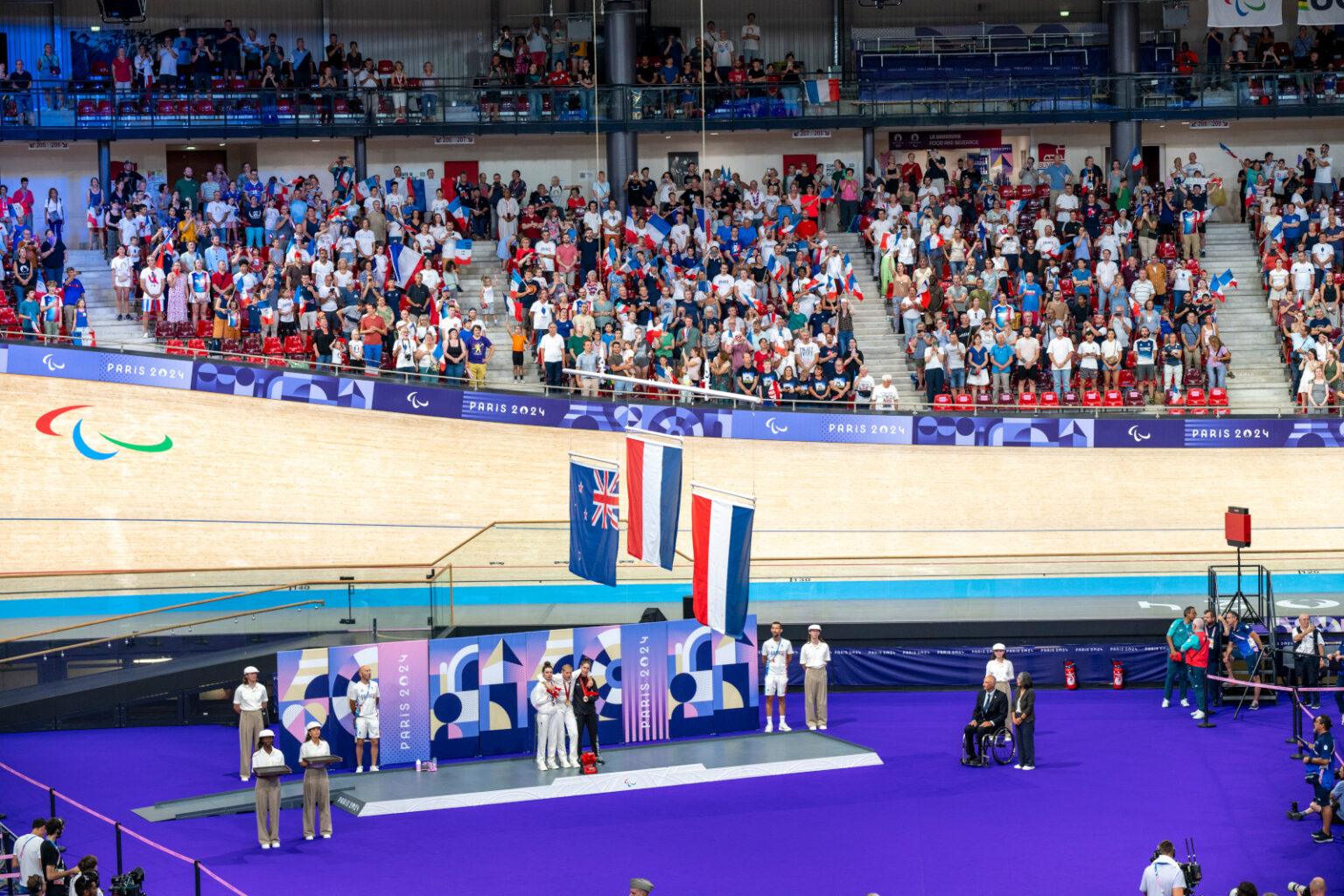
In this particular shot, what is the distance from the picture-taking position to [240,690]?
1950 cm

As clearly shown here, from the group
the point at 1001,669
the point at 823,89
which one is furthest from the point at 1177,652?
the point at 823,89

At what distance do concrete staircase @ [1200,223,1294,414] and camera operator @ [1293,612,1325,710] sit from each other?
23.9 ft

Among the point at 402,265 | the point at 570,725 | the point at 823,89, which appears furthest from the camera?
the point at 823,89

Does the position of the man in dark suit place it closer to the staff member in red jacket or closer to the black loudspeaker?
the staff member in red jacket

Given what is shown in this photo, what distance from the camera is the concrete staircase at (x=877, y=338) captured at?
101ft

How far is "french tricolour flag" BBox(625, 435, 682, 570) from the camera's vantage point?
19016 mm

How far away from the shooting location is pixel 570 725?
20172 mm

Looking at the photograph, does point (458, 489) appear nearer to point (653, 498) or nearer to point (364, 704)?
point (364, 704)

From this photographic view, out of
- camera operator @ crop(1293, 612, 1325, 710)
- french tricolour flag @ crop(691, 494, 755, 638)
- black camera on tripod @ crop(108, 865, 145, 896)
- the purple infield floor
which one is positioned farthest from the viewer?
camera operator @ crop(1293, 612, 1325, 710)

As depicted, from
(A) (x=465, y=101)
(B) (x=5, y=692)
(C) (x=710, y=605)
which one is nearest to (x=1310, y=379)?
(C) (x=710, y=605)

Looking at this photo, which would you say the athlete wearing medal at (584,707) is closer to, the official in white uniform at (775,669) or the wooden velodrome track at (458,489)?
the official in white uniform at (775,669)

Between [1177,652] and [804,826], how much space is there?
7.66 meters

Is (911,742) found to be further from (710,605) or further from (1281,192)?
(1281,192)

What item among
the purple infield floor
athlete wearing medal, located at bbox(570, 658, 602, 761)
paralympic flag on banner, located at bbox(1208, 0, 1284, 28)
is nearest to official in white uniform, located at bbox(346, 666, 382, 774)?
the purple infield floor
